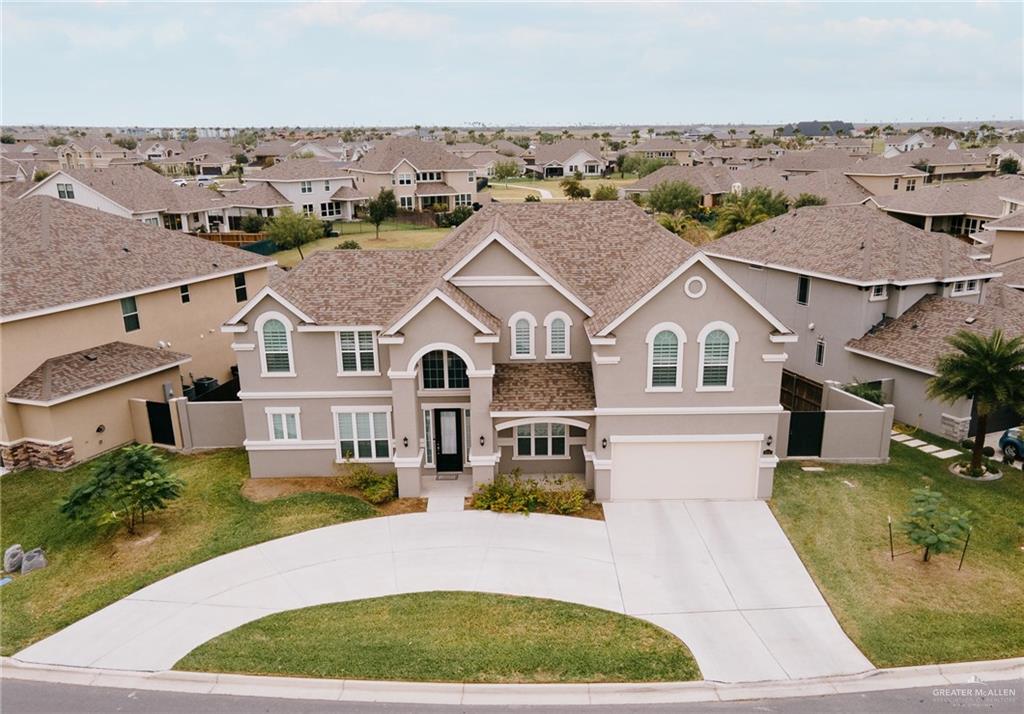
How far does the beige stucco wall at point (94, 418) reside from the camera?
74.7 ft

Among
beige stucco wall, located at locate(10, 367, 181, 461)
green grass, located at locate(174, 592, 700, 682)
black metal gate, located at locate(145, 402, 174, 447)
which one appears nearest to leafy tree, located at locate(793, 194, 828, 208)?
beige stucco wall, located at locate(10, 367, 181, 461)

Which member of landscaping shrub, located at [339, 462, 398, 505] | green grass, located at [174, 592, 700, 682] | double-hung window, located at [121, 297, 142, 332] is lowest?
green grass, located at [174, 592, 700, 682]

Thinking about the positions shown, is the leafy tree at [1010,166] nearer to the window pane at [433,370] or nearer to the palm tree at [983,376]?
the palm tree at [983,376]

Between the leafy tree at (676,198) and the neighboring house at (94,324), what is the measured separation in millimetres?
51647

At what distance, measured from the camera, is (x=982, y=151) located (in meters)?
116

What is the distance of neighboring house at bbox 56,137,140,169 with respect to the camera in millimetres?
116938

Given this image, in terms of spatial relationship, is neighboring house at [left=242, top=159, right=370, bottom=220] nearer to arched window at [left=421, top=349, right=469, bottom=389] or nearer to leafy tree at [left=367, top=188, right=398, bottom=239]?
leafy tree at [left=367, top=188, right=398, bottom=239]

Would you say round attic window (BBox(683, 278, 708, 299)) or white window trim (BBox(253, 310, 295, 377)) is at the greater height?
round attic window (BBox(683, 278, 708, 299))

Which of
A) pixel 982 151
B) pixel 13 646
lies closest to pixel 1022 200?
pixel 13 646

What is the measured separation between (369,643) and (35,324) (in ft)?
57.7

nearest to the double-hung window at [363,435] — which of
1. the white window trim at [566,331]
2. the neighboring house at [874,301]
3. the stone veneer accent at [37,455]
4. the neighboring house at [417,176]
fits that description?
the white window trim at [566,331]

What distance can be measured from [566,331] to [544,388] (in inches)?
88.3

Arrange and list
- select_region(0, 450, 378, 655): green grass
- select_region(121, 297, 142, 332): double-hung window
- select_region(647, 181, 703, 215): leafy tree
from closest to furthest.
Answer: select_region(0, 450, 378, 655): green grass → select_region(121, 297, 142, 332): double-hung window → select_region(647, 181, 703, 215): leafy tree

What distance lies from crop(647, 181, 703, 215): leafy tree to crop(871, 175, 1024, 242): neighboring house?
18128mm
